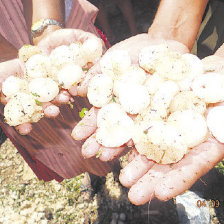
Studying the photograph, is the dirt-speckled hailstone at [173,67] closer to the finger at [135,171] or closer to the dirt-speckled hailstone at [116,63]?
the dirt-speckled hailstone at [116,63]

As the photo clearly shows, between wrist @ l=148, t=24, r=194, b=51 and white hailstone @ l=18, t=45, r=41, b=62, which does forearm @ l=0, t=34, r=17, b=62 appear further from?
wrist @ l=148, t=24, r=194, b=51

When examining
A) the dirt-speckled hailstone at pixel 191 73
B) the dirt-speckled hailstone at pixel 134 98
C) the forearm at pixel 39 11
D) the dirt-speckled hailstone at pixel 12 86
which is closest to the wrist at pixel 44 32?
the forearm at pixel 39 11

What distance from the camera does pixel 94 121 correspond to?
113 cm

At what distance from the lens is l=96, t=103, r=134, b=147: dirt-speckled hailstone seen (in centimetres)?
100

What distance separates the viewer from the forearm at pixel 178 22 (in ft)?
4.73

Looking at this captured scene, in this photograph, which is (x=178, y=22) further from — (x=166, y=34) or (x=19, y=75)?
(x=19, y=75)

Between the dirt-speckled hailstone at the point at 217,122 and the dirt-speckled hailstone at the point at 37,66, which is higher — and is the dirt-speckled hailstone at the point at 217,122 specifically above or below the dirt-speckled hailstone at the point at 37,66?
below

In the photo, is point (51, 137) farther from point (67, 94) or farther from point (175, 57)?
point (175, 57)

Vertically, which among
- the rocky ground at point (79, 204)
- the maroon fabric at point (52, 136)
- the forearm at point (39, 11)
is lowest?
the rocky ground at point (79, 204)

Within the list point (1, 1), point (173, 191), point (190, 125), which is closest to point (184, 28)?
point (190, 125)

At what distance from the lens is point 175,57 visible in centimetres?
110

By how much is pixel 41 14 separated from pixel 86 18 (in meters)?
0.35

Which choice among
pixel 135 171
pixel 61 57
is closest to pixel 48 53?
pixel 61 57

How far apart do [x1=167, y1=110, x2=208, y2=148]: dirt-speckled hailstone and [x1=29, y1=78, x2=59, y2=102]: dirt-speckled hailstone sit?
0.66 meters
